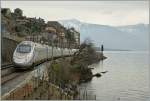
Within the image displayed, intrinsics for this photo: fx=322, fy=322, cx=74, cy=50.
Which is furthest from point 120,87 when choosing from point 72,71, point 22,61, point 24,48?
point 22,61

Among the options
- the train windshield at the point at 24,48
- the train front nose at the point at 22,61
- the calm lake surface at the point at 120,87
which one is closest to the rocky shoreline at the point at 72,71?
the calm lake surface at the point at 120,87

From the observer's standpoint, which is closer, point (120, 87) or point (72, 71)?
point (120, 87)

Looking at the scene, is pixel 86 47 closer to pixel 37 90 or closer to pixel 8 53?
pixel 8 53

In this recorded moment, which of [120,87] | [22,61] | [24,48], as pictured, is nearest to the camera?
[22,61]

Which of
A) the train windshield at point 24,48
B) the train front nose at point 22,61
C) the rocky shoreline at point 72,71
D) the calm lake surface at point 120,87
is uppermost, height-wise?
the train windshield at point 24,48

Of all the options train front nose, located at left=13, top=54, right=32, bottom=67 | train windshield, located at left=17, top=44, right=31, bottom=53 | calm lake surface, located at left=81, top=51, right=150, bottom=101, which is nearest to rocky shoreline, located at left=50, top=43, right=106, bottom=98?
calm lake surface, located at left=81, top=51, right=150, bottom=101

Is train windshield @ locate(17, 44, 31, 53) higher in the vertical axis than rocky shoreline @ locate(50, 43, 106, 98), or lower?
higher

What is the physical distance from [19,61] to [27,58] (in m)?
0.68

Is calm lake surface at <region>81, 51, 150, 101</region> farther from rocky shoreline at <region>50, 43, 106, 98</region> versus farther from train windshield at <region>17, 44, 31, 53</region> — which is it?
train windshield at <region>17, 44, 31, 53</region>

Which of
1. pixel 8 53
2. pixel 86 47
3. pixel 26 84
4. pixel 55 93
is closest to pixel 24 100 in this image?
pixel 26 84

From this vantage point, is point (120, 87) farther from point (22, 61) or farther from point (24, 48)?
point (22, 61)

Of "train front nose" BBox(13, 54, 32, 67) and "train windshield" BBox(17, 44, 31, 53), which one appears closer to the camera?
"train front nose" BBox(13, 54, 32, 67)

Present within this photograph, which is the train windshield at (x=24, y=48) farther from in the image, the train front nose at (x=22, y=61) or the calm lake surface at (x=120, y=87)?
the calm lake surface at (x=120, y=87)

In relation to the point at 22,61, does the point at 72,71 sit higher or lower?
lower
